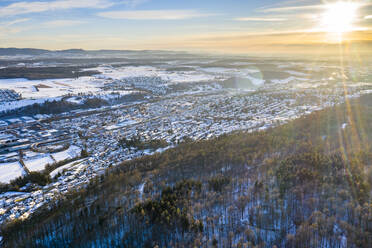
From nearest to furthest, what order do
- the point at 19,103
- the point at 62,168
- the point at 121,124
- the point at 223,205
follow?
the point at 223,205, the point at 62,168, the point at 121,124, the point at 19,103

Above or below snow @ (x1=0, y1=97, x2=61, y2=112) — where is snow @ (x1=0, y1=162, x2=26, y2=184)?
below

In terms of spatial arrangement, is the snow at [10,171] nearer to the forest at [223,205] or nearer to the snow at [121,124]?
the forest at [223,205]

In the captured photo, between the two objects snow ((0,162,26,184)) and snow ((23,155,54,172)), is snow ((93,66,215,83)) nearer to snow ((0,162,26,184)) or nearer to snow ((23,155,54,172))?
snow ((23,155,54,172))

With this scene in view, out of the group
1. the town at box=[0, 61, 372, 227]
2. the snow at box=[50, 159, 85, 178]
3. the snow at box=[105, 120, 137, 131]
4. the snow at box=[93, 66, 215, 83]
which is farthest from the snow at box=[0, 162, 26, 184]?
the snow at box=[93, 66, 215, 83]

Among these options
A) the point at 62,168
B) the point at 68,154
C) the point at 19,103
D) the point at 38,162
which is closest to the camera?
the point at 62,168

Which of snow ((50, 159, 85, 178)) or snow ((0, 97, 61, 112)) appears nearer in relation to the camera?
snow ((50, 159, 85, 178))

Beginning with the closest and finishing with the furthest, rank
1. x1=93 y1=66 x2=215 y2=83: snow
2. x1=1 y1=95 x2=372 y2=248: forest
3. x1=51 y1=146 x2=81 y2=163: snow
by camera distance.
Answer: x1=1 y1=95 x2=372 y2=248: forest → x1=51 y1=146 x2=81 y2=163: snow → x1=93 y1=66 x2=215 y2=83: snow

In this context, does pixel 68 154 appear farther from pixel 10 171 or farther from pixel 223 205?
pixel 223 205

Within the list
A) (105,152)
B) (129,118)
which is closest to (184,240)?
(105,152)

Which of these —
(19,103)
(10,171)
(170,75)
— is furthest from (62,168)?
(170,75)
